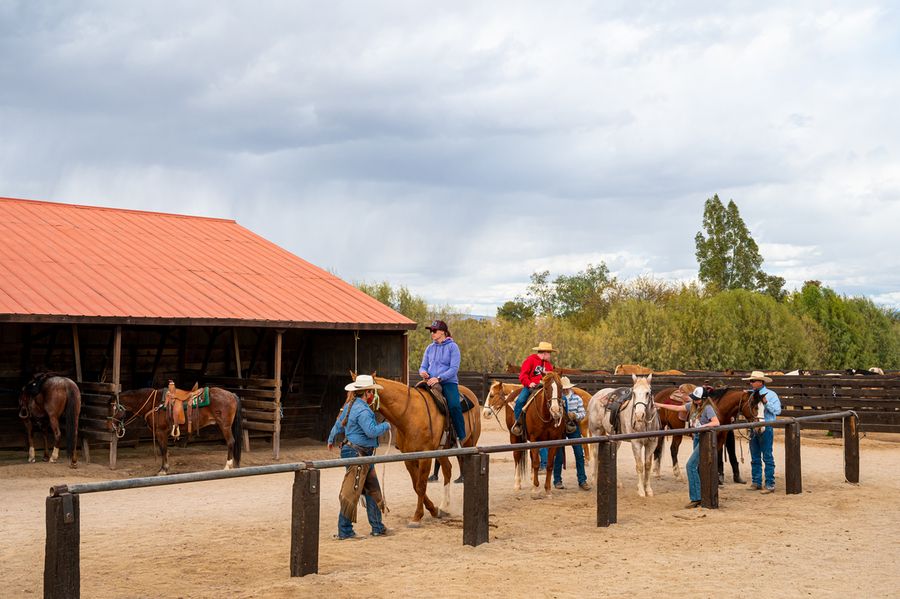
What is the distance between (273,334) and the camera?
20422mm

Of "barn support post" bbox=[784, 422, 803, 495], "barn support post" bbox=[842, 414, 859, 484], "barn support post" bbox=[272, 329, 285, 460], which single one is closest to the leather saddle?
"barn support post" bbox=[272, 329, 285, 460]

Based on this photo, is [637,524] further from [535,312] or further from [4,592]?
[535,312]

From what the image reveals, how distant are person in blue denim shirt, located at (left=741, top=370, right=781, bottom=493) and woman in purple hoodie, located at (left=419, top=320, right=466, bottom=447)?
430 cm

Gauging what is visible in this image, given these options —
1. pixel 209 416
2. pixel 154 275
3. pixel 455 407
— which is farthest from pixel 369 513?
pixel 154 275

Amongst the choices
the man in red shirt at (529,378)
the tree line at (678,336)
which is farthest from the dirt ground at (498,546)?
the tree line at (678,336)

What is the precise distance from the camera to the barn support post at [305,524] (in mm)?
7039

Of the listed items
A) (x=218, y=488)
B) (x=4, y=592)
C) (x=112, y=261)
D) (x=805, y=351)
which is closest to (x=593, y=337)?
(x=805, y=351)

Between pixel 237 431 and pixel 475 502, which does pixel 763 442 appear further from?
pixel 237 431

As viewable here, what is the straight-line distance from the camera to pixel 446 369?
10555 millimetres

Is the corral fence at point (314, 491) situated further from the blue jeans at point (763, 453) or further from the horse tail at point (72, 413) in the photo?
the horse tail at point (72, 413)

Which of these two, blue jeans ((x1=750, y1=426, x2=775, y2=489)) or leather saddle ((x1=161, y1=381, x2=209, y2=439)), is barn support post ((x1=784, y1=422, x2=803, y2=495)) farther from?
leather saddle ((x1=161, y1=381, x2=209, y2=439))

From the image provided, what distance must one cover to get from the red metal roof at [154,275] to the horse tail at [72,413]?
122 centimetres

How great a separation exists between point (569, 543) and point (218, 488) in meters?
6.35

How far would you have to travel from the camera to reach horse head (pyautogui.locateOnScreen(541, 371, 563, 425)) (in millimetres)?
11570
